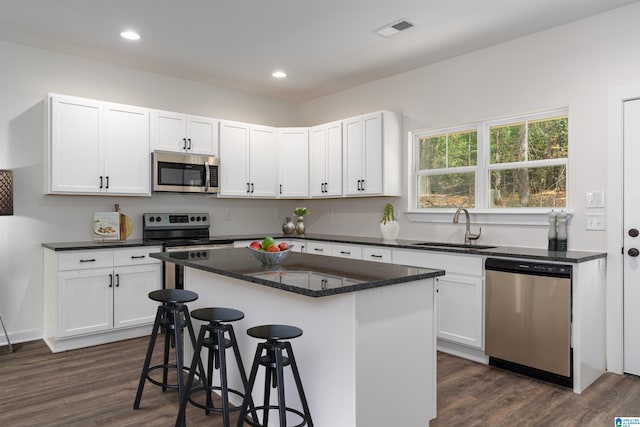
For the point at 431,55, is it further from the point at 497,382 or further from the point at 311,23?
the point at 497,382

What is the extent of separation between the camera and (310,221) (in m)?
6.02

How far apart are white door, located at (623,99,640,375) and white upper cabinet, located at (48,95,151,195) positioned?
13.6 ft

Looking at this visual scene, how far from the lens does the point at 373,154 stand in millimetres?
4699

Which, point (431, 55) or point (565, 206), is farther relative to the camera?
point (431, 55)

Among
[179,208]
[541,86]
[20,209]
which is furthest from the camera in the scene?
[179,208]

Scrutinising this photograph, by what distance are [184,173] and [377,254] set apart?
2.18 m

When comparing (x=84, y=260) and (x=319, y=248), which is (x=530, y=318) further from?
(x=84, y=260)

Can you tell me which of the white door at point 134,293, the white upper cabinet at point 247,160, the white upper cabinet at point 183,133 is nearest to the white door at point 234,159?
the white upper cabinet at point 247,160

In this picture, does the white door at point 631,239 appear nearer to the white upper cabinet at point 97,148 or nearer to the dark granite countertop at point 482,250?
the dark granite countertop at point 482,250

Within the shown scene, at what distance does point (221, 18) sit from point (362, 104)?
221cm

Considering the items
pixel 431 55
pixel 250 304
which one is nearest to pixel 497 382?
pixel 250 304

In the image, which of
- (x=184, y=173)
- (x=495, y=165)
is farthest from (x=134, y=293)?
(x=495, y=165)

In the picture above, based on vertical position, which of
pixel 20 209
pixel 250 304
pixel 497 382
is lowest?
pixel 497 382

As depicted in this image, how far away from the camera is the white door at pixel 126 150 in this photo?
418 centimetres
